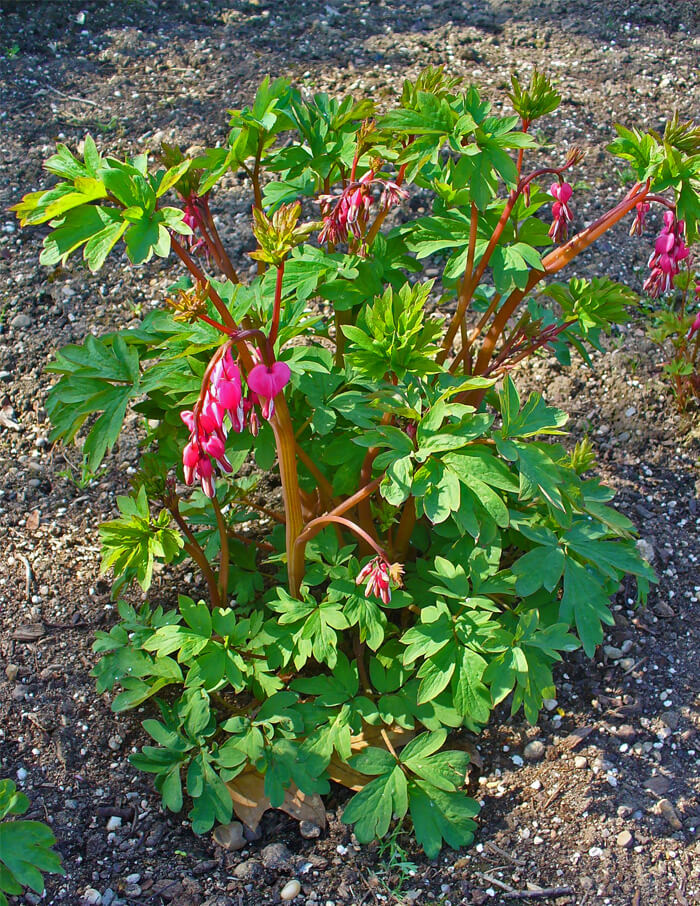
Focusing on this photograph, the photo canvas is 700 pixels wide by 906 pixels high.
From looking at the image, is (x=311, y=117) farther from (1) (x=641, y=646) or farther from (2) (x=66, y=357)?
(1) (x=641, y=646)

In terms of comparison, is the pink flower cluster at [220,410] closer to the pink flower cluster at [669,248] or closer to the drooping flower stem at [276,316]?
the drooping flower stem at [276,316]

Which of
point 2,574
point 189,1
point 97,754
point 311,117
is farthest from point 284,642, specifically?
point 189,1

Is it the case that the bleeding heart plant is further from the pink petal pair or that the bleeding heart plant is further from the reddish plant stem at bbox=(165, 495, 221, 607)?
the pink petal pair

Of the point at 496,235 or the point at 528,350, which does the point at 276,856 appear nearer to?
the point at 528,350

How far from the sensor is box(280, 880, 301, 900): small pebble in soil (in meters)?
2.40

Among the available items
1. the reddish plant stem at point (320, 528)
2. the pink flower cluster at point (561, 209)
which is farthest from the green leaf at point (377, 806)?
the pink flower cluster at point (561, 209)

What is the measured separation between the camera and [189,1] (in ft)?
19.0

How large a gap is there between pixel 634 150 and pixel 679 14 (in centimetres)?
440

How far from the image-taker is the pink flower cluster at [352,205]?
2.21m

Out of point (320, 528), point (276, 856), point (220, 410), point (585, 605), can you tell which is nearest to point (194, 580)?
point (320, 528)

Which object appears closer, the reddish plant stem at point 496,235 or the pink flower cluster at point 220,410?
the pink flower cluster at point 220,410

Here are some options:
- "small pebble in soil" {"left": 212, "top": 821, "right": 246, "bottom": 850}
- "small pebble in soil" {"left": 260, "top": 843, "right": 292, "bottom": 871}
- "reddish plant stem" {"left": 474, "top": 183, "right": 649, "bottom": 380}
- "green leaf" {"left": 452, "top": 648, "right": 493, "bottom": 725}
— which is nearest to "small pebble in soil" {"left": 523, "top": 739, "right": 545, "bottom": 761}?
"green leaf" {"left": 452, "top": 648, "right": 493, "bottom": 725}

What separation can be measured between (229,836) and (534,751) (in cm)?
99

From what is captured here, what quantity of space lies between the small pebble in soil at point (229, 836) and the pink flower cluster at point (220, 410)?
1210 millimetres
